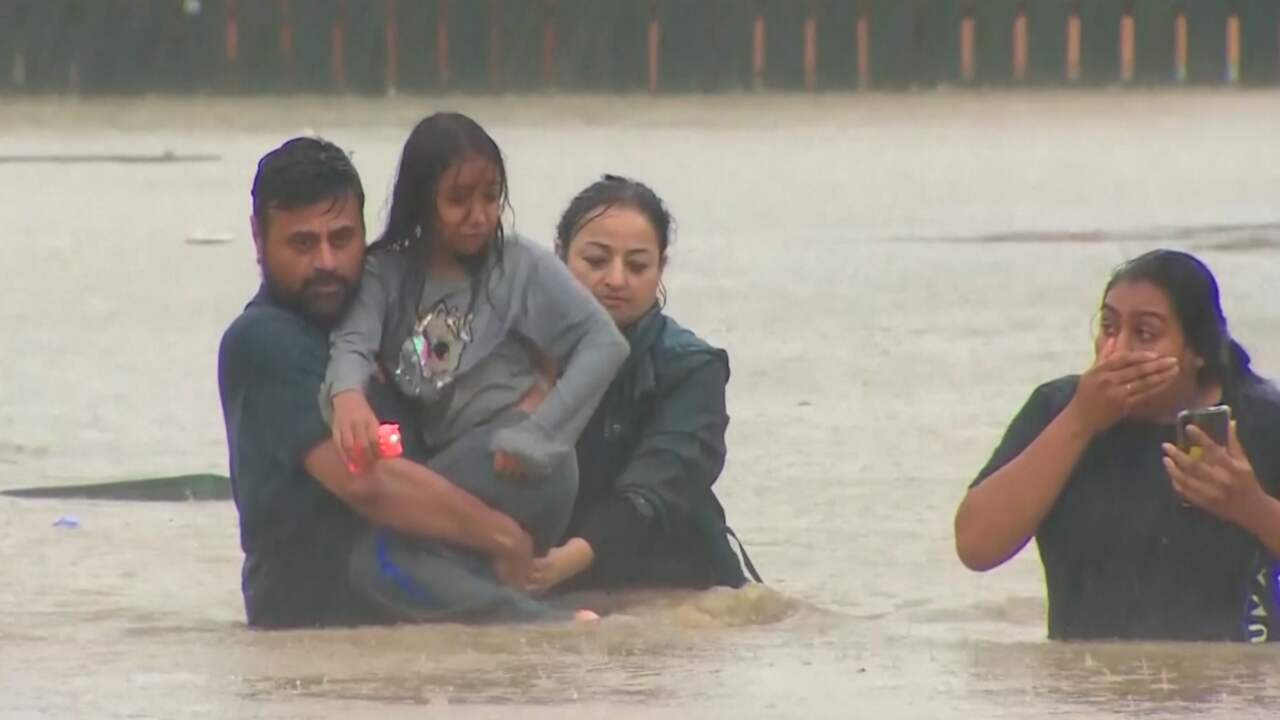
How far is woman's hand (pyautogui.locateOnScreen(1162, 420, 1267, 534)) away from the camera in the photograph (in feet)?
15.6

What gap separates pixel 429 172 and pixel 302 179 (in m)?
0.24

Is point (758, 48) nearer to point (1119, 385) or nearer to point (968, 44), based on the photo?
point (968, 44)

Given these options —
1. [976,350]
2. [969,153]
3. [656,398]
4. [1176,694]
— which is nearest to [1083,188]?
[969,153]

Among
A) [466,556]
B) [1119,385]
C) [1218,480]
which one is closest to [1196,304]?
[1119,385]

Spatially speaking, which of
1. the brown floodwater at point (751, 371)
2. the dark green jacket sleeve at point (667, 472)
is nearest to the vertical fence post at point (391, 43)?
the brown floodwater at point (751, 371)

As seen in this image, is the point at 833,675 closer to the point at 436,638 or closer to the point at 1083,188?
the point at 436,638

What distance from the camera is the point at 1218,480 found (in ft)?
15.6

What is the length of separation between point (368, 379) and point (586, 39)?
1805 centimetres

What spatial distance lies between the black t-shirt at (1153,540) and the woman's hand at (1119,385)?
0.11m

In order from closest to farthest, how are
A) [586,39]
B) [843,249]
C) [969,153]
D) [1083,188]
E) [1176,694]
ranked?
[1176,694] < [843,249] < [1083,188] < [969,153] < [586,39]

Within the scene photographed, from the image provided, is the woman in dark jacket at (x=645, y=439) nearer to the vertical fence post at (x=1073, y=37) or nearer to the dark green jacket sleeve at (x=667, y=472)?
the dark green jacket sleeve at (x=667, y=472)

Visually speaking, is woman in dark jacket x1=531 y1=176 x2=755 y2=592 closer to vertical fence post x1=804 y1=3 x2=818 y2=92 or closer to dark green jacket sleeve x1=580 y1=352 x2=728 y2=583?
dark green jacket sleeve x1=580 y1=352 x2=728 y2=583

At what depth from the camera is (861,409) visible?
8.66 meters

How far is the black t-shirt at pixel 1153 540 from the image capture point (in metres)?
4.95
